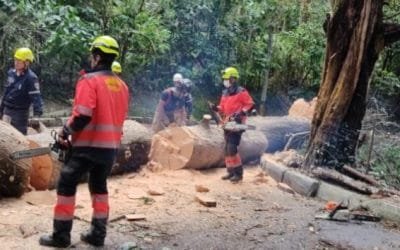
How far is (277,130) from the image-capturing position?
464 inches

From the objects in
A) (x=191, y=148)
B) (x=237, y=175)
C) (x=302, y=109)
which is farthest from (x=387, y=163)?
(x=302, y=109)

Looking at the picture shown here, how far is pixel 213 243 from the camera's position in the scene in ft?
18.0

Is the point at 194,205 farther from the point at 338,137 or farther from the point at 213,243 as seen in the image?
the point at 338,137

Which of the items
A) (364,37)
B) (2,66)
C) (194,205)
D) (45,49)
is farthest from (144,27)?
(194,205)

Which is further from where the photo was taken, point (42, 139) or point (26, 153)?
point (42, 139)

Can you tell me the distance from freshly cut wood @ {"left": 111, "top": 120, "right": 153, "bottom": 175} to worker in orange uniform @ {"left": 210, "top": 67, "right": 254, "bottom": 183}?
1.41 m

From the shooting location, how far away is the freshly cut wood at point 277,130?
1159 cm

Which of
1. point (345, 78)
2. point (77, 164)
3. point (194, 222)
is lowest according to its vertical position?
point (194, 222)

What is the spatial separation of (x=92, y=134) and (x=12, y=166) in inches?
72.0

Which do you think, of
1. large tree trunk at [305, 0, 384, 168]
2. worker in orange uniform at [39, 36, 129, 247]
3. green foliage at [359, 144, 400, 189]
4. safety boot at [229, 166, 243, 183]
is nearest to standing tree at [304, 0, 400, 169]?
large tree trunk at [305, 0, 384, 168]

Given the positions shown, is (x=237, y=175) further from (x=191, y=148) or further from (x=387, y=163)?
(x=387, y=163)

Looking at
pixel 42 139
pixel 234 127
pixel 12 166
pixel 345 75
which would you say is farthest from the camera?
pixel 345 75

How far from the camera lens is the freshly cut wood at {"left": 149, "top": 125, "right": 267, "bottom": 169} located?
9.11 meters

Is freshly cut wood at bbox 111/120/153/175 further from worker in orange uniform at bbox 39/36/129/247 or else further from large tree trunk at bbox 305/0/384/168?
worker in orange uniform at bbox 39/36/129/247
